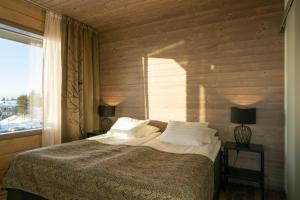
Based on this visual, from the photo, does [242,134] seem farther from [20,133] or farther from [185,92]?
[20,133]

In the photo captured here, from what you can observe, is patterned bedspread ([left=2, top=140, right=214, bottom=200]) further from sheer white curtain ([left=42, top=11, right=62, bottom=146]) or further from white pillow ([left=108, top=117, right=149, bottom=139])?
sheer white curtain ([left=42, top=11, right=62, bottom=146])

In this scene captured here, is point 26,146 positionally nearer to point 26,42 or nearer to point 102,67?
point 26,42

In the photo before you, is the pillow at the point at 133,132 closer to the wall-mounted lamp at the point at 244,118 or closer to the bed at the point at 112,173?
the bed at the point at 112,173

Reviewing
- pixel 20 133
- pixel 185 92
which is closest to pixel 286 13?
pixel 185 92

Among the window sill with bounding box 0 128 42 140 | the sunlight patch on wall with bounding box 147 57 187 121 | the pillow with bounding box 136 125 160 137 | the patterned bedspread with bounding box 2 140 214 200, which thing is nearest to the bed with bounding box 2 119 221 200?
the patterned bedspread with bounding box 2 140 214 200

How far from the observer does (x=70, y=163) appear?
1843 mm

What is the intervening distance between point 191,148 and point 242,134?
971 millimetres

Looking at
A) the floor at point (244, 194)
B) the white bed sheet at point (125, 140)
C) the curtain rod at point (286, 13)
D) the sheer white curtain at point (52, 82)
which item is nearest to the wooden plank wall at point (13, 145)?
the sheer white curtain at point (52, 82)

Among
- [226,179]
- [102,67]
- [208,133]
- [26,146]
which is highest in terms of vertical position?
[102,67]

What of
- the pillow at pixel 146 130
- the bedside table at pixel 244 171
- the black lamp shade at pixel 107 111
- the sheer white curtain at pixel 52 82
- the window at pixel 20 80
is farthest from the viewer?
the black lamp shade at pixel 107 111

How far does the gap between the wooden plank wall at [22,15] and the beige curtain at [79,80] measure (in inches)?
15.1

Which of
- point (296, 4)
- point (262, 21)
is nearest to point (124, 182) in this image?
point (296, 4)

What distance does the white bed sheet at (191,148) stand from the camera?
2272 millimetres

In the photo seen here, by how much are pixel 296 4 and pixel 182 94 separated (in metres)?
1.94
